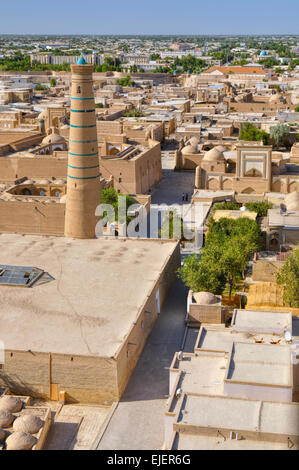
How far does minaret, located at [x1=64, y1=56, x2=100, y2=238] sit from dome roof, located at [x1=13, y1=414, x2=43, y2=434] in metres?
9.31

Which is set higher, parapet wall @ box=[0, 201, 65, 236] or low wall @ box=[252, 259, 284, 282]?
parapet wall @ box=[0, 201, 65, 236]

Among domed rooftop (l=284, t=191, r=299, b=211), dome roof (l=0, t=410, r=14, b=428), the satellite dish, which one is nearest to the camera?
dome roof (l=0, t=410, r=14, b=428)

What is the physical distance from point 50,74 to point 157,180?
66395 millimetres

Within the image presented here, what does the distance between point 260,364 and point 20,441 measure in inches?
190

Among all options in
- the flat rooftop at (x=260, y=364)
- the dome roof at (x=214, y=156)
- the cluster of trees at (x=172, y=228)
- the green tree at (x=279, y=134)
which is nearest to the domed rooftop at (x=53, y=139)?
the dome roof at (x=214, y=156)

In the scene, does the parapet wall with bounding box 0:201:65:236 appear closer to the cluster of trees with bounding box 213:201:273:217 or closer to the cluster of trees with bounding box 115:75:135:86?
the cluster of trees with bounding box 213:201:273:217

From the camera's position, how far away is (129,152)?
31453 mm

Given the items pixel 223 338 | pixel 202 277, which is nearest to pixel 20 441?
pixel 223 338

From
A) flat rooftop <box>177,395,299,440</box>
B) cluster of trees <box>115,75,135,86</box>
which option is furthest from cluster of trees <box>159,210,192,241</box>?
cluster of trees <box>115,75,135,86</box>

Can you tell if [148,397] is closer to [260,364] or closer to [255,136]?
[260,364]

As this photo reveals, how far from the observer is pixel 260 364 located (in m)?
12.7

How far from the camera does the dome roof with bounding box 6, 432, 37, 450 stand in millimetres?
11391
